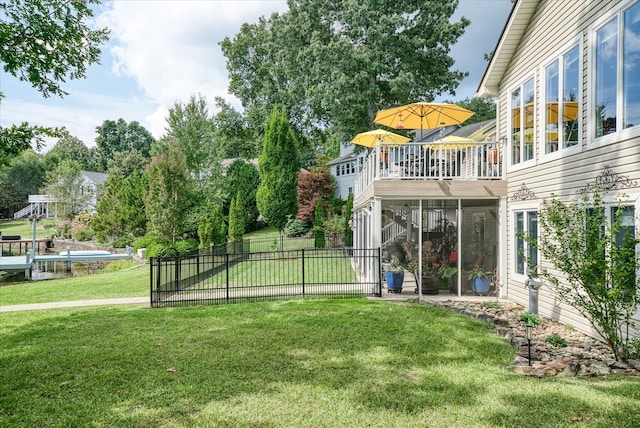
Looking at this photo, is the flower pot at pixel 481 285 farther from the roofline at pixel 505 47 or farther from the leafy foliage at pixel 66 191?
the leafy foliage at pixel 66 191

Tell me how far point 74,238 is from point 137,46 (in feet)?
77.1

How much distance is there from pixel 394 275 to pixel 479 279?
2202 millimetres

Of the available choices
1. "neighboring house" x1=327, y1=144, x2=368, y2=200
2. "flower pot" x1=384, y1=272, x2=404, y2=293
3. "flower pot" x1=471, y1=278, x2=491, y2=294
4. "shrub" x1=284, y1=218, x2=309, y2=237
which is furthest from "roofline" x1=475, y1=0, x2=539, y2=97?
"neighboring house" x1=327, y1=144, x2=368, y2=200

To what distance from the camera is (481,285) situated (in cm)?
1030

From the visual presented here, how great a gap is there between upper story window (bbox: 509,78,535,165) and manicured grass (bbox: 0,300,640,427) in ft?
14.1


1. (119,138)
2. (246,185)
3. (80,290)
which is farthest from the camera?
(119,138)

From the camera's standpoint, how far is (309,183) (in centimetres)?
3078

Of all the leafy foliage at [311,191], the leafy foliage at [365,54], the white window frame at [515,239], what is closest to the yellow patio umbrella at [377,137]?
the white window frame at [515,239]

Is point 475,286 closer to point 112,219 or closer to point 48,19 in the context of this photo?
point 48,19

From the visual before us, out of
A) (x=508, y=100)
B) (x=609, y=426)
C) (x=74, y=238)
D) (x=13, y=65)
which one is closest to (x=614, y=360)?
(x=609, y=426)

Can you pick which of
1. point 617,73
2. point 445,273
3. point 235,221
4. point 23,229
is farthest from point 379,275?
point 23,229

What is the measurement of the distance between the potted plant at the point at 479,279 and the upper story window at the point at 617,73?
483 cm

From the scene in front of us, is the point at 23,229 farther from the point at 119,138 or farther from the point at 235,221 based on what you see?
the point at 119,138

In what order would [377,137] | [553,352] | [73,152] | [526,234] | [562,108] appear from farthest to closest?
[73,152] < [377,137] < [526,234] < [562,108] < [553,352]
